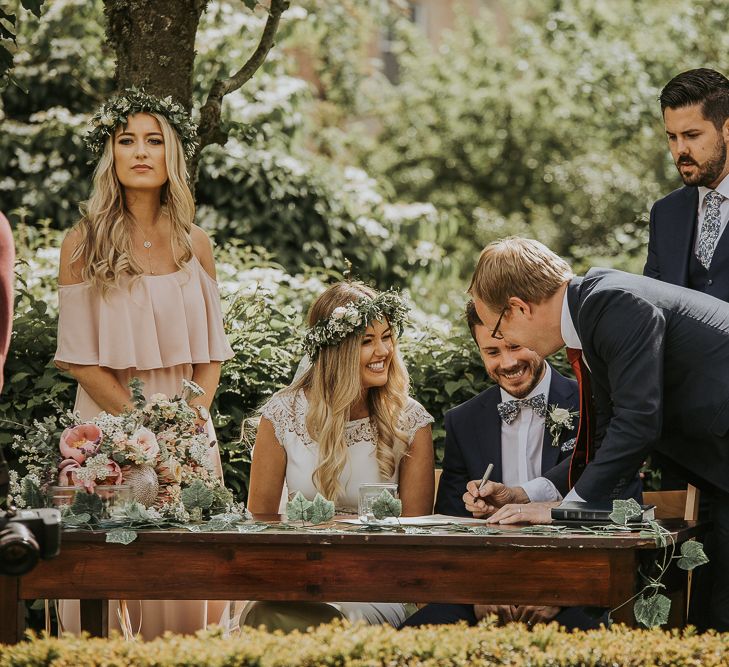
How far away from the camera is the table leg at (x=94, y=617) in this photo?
426cm

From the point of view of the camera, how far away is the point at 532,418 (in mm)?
5395

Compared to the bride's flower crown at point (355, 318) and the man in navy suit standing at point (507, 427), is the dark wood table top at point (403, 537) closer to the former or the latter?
the man in navy suit standing at point (507, 427)

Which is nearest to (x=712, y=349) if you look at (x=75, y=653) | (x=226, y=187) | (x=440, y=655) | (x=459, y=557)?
(x=459, y=557)

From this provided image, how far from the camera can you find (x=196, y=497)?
14.3ft

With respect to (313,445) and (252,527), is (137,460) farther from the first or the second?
(313,445)

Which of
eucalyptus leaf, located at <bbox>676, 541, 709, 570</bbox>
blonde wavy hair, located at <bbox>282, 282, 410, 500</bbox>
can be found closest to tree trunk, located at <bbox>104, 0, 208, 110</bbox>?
blonde wavy hair, located at <bbox>282, 282, 410, 500</bbox>

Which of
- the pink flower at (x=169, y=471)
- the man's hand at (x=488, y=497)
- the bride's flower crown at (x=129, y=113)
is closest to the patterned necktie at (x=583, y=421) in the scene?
the man's hand at (x=488, y=497)

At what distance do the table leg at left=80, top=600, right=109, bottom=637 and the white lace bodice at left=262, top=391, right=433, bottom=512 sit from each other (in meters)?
1.31

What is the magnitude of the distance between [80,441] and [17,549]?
1167 millimetres

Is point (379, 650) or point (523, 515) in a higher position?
point (523, 515)

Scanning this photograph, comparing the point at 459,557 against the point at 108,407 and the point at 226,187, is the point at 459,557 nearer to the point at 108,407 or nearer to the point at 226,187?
A: the point at 108,407

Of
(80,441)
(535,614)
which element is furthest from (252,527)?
(535,614)

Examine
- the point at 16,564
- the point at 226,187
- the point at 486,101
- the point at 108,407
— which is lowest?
the point at 16,564

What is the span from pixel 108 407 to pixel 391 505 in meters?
1.46
